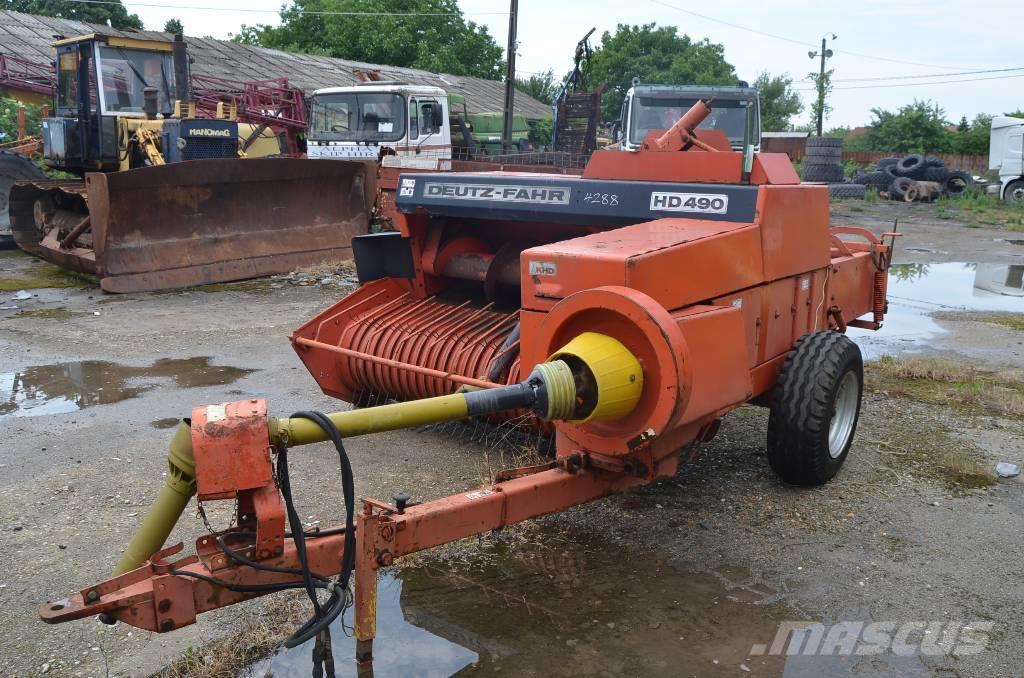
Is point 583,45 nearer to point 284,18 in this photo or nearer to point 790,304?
point 790,304

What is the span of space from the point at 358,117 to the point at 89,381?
9395 millimetres

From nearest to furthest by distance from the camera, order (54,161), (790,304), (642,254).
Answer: (642,254), (790,304), (54,161)

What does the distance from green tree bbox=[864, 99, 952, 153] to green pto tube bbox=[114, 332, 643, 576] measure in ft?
119

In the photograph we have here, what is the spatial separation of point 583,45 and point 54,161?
10274 millimetres

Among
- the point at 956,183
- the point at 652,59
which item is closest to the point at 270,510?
the point at 956,183

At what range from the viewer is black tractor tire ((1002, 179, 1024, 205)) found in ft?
77.4

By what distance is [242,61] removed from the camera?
93.5ft

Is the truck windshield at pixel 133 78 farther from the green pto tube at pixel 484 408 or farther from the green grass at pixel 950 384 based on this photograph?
the green pto tube at pixel 484 408

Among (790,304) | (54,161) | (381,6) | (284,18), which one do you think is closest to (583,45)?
(54,161)

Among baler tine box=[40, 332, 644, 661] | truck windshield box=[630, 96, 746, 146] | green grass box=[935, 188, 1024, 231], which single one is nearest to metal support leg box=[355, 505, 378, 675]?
baler tine box=[40, 332, 644, 661]

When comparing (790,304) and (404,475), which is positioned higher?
(790,304)

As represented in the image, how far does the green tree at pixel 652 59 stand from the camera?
5128 centimetres

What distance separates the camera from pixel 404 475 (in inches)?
186

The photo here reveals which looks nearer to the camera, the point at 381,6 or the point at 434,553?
the point at 434,553
